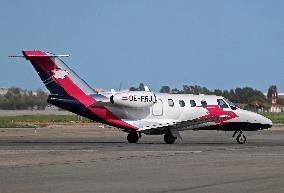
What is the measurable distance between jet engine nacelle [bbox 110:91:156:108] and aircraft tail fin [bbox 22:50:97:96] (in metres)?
1.40

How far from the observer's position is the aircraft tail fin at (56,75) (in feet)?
153

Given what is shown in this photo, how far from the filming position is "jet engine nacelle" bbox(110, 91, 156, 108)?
153ft

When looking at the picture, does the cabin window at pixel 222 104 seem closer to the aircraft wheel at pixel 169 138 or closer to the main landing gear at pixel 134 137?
the aircraft wheel at pixel 169 138

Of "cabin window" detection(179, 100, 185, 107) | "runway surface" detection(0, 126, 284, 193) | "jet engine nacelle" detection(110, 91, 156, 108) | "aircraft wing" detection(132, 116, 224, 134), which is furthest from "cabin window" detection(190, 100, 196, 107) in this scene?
"runway surface" detection(0, 126, 284, 193)

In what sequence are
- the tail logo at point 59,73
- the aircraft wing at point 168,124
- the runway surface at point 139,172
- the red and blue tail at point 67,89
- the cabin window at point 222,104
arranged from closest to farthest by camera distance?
the runway surface at point 139,172 < the red and blue tail at point 67,89 < the tail logo at point 59,73 < the aircraft wing at point 168,124 < the cabin window at point 222,104

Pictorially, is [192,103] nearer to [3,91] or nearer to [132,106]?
[132,106]

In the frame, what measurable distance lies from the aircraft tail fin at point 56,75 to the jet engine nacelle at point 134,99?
4.58 ft

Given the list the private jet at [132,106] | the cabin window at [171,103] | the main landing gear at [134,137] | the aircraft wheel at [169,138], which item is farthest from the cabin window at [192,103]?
the main landing gear at [134,137]

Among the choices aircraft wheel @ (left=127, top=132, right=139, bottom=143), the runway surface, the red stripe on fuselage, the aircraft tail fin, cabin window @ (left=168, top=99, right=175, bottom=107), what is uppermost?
the aircraft tail fin

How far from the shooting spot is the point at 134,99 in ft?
155

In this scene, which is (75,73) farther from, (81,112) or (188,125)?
(188,125)

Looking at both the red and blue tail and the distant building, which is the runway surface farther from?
the distant building

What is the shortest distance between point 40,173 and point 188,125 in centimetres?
2451

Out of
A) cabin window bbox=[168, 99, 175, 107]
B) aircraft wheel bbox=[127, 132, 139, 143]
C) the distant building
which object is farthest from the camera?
the distant building
